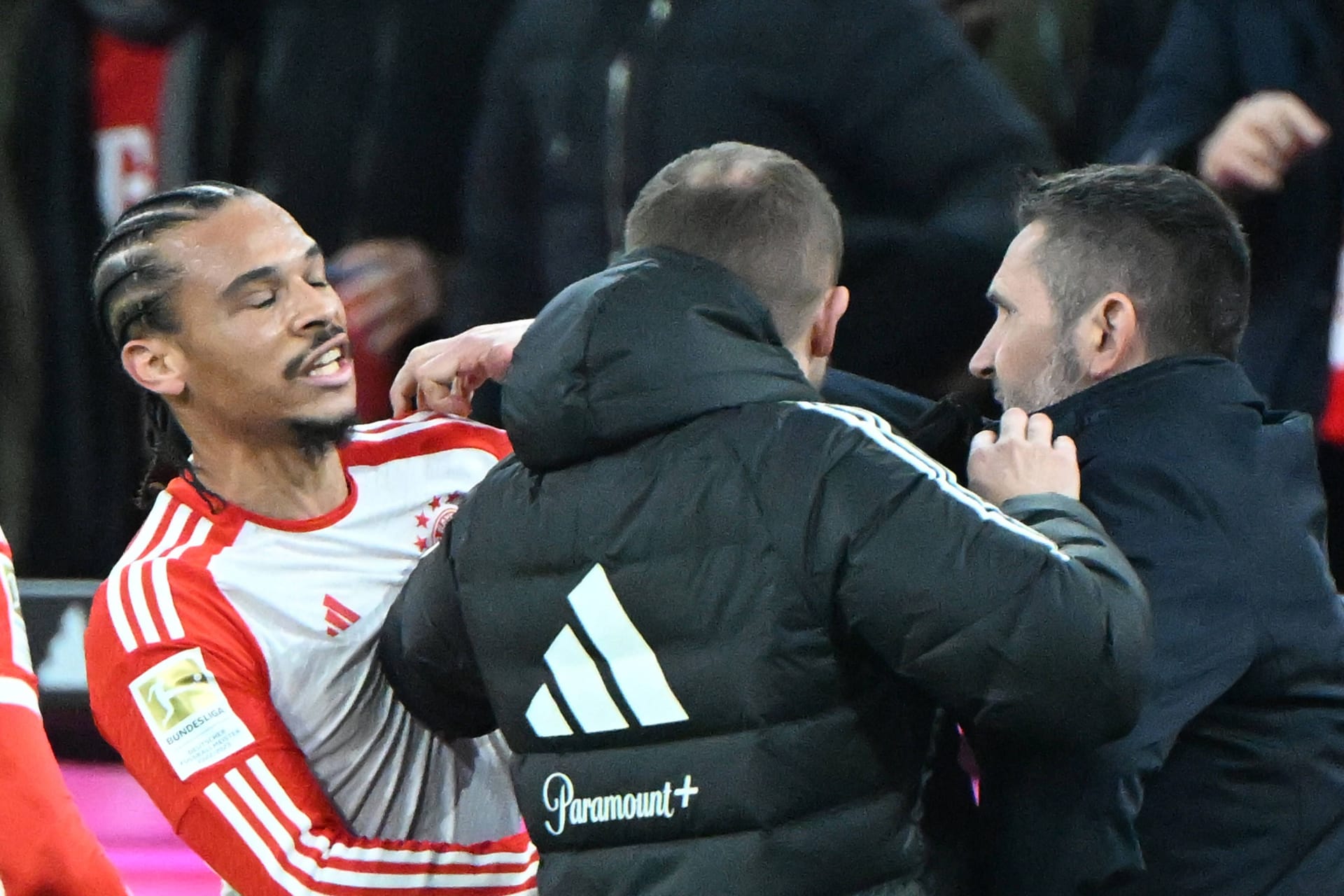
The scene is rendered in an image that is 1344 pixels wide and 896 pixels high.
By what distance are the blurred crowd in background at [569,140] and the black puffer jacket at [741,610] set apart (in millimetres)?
1135

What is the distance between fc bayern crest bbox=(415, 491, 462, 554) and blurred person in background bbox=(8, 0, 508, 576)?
1624 millimetres

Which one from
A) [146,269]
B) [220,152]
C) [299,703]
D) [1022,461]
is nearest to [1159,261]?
[1022,461]

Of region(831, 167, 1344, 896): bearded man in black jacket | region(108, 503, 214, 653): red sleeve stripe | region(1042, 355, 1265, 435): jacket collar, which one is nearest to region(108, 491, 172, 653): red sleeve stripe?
region(108, 503, 214, 653): red sleeve stripe

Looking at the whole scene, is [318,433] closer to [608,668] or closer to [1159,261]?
[608,668]

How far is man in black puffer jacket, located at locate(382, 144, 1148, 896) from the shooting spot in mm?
1190

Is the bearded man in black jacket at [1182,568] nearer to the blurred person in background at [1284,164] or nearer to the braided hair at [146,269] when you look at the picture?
the braided hair at [146,269]

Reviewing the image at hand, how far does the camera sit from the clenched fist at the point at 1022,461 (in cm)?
131

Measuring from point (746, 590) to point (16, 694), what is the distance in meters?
0.67

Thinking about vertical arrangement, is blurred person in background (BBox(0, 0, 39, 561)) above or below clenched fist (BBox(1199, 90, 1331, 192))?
below

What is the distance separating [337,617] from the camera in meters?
1.67

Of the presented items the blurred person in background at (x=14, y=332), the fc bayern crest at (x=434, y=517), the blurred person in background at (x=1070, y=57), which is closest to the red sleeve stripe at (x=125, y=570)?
the fc bayern crest at (x=434, y=517)

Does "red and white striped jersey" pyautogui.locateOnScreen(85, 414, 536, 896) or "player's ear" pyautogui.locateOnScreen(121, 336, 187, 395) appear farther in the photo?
"player's ear" pyautogui.locateOnScreen(121, 336, 187, 395)

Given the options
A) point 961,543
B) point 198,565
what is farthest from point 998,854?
point 198,565

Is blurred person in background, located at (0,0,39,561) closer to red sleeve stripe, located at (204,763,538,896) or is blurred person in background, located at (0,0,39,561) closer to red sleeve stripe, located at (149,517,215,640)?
red sleeve stripe, located at (149,517,215,640)
